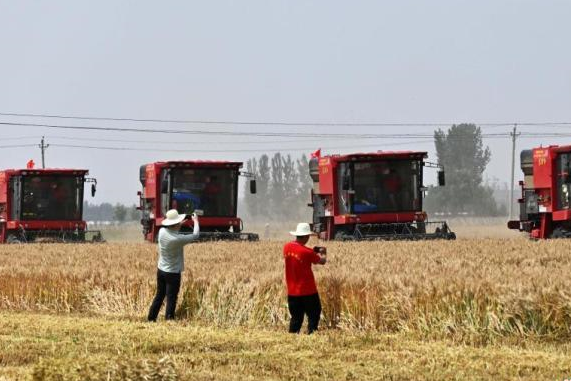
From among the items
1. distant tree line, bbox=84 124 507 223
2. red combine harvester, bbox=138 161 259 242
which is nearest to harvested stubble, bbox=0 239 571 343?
red combine harvester, bbox=138 161 259 242

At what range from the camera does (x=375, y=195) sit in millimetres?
33031

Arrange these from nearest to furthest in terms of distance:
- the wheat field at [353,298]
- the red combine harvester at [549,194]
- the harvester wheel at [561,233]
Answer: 1. the wheat field at [353,298]
2. the red combine harvester at [549,194]
3. the harvester wheel at [561,233]

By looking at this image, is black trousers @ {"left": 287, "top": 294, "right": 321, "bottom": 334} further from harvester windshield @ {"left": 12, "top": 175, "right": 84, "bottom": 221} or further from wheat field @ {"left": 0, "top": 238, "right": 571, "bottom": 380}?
harvester windshield @ {"left": 12, "top": 175, "right": 84, "bottom": 221}

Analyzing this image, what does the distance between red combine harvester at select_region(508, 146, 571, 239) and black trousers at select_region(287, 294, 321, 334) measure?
1639 centimetres

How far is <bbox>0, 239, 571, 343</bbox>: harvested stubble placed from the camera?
43.8 ft

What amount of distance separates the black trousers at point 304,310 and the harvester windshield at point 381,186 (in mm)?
18661

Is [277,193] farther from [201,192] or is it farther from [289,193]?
[201,192]

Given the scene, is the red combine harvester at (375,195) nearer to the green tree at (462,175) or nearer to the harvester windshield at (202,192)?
the harvester windshield at (202,192)

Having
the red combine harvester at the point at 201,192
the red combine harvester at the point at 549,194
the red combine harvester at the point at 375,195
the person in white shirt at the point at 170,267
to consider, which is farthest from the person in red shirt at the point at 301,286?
the red combine harvester at the point at 201,192

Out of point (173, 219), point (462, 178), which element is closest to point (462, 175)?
point (462, 178)

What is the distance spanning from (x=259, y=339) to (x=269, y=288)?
2.52 m

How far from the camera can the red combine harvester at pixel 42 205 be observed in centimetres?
3806

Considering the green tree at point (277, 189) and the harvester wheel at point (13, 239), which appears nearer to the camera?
the harvester wheel at point (13, 239)

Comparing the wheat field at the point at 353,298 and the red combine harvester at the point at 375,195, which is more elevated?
the red combine harvester at the point at 375,195
